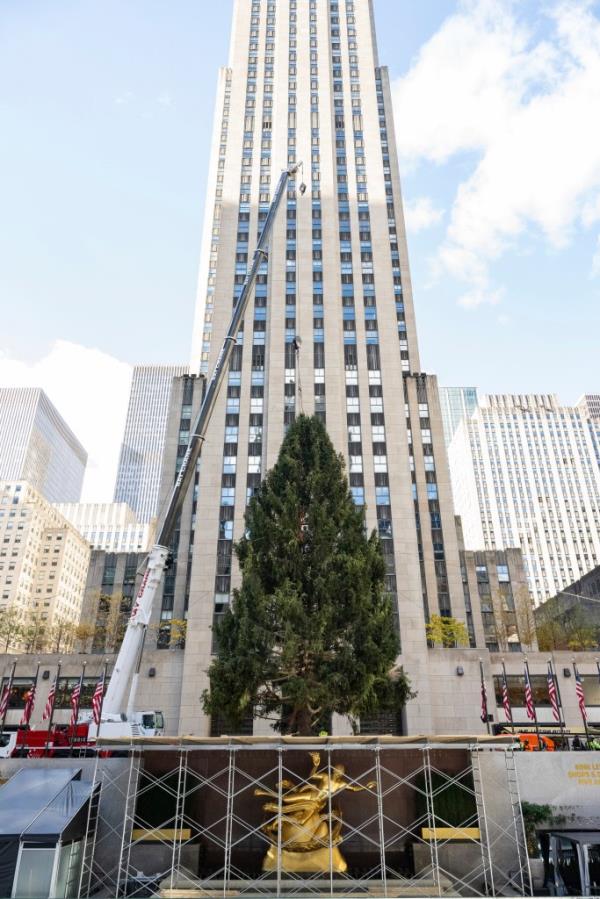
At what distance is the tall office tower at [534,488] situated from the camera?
142m

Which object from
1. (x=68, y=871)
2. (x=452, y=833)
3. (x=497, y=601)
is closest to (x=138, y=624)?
(x=68, y=871)

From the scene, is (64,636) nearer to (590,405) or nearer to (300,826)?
(300,826)

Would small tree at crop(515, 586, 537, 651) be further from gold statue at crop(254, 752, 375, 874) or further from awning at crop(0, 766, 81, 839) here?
awning at crop(0, 766, 81, 839)

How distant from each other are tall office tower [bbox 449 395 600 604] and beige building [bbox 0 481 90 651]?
101 m

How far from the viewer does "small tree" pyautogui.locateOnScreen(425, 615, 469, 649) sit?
5906 cm

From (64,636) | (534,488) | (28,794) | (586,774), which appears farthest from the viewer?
(534,488)

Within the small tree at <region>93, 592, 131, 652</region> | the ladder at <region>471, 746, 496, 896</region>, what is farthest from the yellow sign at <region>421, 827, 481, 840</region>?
the small tree at <region>93, 592, 131, 652</region>

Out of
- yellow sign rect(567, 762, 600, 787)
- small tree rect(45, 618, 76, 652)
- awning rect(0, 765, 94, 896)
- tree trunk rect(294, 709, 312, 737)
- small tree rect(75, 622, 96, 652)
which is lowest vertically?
awning rect(0, 765, 94, 896)

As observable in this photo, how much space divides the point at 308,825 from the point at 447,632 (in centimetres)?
4156

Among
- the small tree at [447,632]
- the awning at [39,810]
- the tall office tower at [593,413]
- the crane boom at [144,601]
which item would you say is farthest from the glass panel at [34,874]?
the tall office tower at [593,413]

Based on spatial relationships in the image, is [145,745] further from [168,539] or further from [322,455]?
[322,455]

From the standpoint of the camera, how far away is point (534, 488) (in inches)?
5901

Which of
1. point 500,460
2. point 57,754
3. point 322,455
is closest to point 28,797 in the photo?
point 57,754

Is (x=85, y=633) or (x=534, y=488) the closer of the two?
(x=85, y=633)
